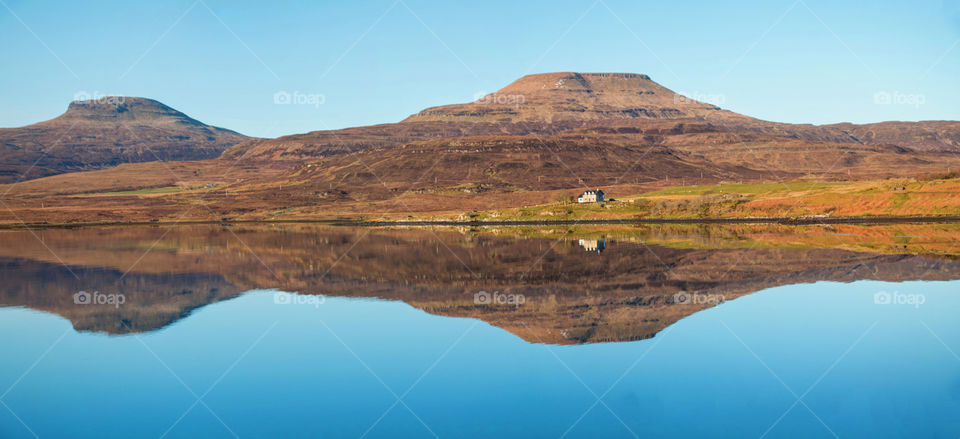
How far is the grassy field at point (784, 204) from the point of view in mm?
90812

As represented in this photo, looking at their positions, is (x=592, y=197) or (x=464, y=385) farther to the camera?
(x=592, y=197)

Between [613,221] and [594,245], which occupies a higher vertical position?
[613,221]

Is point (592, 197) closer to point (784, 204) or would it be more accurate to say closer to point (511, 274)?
point (784, 204)

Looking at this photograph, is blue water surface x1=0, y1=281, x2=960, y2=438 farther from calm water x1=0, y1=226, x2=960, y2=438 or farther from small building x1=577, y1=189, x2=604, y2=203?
small building x1=577, y1=189, x2=604, y2=203

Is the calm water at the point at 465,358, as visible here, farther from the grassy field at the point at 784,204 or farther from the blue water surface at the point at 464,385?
the grassy field at the point at 784,204

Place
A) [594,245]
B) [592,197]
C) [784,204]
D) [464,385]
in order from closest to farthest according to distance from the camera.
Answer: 1. [464,385]
2. [594,245]
3. [784,204]
4. [592,197]

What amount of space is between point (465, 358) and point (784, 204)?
94.3 metres

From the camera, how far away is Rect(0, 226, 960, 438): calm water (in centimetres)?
1493

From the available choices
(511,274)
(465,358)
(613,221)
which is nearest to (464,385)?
(465,358)

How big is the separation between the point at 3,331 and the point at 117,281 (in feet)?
46.5

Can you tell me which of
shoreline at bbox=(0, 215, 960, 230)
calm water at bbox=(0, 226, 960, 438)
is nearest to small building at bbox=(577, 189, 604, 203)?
shoreline at bbox=(0, 215, 960, 230)

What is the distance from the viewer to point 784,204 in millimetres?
103000

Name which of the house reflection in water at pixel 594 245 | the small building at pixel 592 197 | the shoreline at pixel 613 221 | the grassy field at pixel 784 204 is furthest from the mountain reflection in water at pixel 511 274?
the small building at pixel 592 197

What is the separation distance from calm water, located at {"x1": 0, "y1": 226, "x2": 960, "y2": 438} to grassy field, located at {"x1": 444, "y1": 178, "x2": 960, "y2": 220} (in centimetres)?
5663
